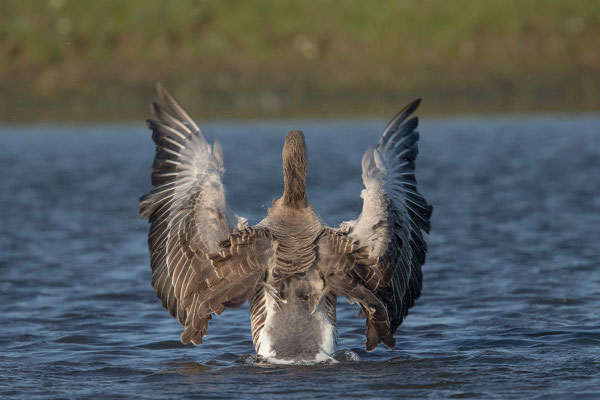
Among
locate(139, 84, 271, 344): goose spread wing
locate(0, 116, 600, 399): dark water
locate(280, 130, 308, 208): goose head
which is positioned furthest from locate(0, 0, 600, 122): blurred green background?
locate(280, 130, 308, 208): goose head

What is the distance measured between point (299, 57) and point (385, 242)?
19755mm

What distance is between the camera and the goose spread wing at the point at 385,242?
25.8ft

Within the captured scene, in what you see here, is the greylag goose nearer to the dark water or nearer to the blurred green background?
the dark water

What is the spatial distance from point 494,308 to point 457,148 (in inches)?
449

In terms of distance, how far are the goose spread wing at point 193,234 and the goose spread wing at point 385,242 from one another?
0.66 metres

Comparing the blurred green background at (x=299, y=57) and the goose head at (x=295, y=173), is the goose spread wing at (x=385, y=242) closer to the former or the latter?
the goose head at (x=295, y=173)

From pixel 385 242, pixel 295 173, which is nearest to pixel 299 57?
pixel 295 173

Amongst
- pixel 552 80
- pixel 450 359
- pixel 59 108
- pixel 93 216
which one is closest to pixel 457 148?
pixel 552 80

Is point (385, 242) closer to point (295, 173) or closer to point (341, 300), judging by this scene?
point (295, 173)

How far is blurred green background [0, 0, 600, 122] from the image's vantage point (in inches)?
1028

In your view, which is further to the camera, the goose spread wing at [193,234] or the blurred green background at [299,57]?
the blurred green background at [299,57]

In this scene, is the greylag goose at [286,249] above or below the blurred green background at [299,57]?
below

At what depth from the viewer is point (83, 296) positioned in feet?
36.0

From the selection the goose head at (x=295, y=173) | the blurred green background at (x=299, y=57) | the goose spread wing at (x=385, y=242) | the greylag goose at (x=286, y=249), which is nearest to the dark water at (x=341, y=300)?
the greylag goose at (x=286, y=249)
